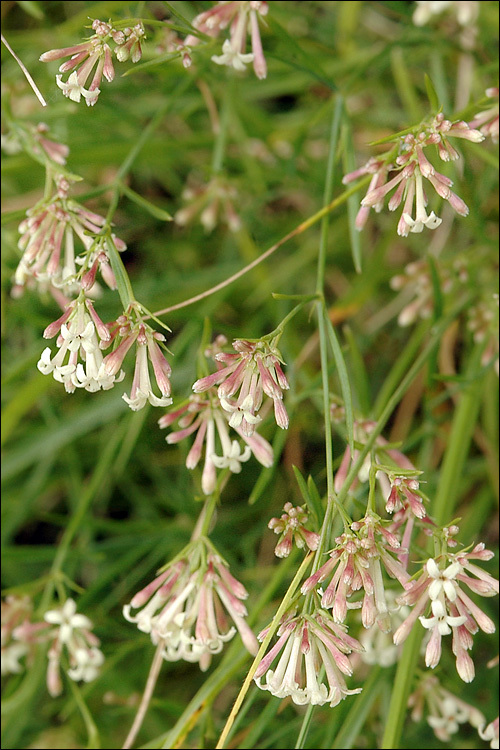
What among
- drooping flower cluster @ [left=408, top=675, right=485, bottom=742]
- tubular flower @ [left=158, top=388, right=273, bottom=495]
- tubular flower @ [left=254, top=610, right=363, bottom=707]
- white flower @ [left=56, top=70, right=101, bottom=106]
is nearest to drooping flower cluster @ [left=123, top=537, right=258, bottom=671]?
tubular flower @ [left=158, top=388, right=273, bottom=495]

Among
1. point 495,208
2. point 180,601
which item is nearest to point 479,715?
point 180,601

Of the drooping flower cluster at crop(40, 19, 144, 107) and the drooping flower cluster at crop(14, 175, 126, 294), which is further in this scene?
the drooping flower cluster at crop(14, 175, 126, 294)

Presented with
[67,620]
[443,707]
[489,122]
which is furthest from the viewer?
[67,620]

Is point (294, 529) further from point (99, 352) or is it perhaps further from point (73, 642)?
point (73, 642)

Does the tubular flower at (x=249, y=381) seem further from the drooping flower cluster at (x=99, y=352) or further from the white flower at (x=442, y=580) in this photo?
the white flower at (x=442, y=580)

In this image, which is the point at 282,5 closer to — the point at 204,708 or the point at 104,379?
the point at 104,379

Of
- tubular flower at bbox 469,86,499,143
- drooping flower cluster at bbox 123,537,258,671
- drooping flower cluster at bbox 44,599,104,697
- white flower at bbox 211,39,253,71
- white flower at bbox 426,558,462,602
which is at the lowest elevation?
drooping flower cluster at bbox 44,599,104,697

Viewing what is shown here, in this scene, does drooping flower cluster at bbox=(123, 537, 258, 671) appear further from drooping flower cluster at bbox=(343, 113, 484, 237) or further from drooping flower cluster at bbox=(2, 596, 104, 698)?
drooping flower cluster at bbox=(343, 113, 484, 237)

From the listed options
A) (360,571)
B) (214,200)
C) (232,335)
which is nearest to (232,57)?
(214,200)
